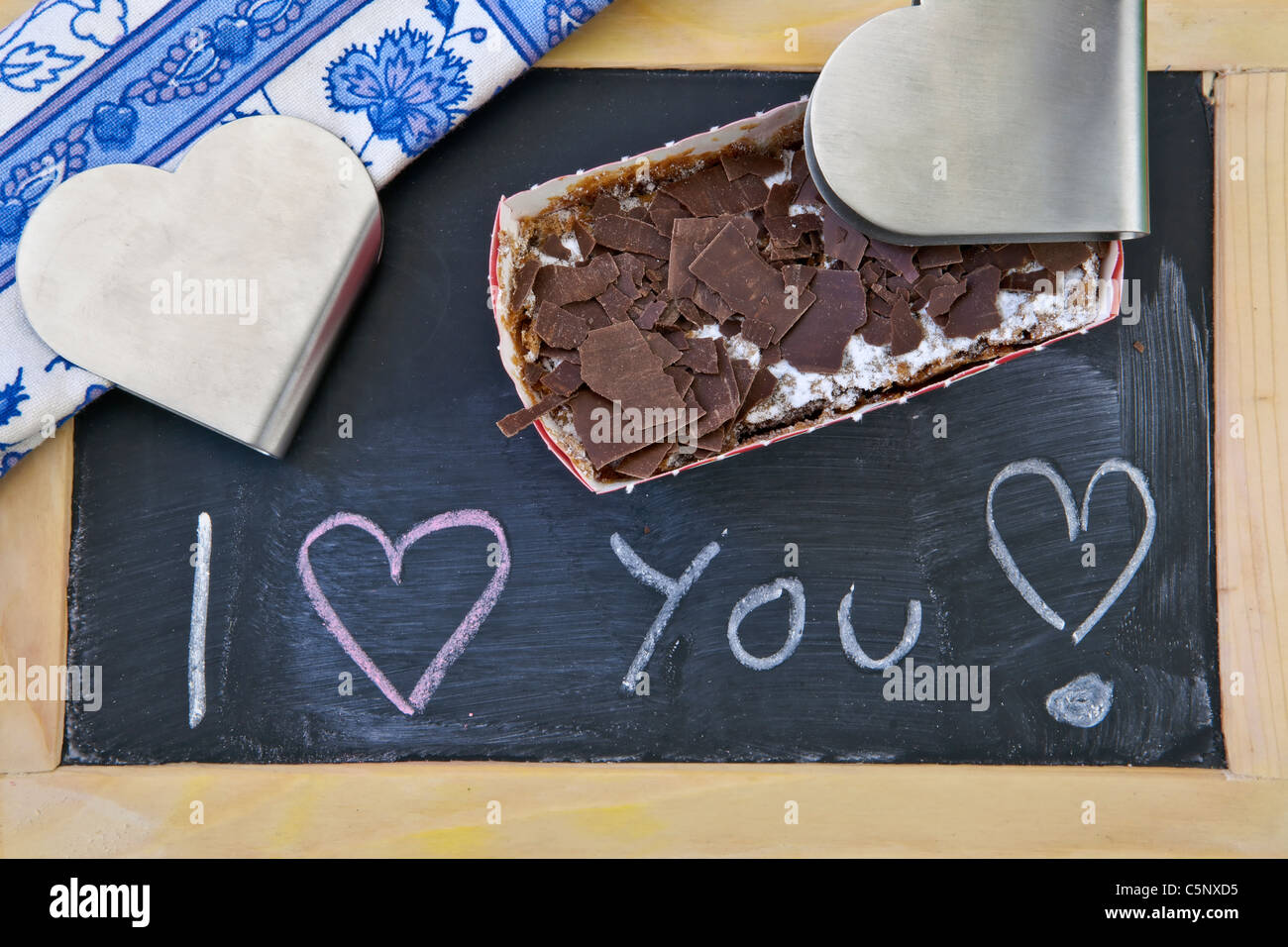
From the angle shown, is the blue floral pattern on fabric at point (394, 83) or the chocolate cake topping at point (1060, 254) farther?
the blue floral pattern on fabric at point (394, 83)

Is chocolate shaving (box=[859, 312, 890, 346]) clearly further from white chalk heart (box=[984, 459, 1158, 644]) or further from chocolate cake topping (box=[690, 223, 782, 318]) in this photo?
white chalk heart (box=[984, 459, 1158, 644])

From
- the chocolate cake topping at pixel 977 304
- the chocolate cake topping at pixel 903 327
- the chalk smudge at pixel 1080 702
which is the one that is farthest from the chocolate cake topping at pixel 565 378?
the chalk smudge at pixel 1080 702

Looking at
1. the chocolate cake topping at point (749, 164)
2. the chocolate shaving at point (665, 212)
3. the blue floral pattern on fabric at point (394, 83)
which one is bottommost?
the chocolate shaving at point (665, 212)

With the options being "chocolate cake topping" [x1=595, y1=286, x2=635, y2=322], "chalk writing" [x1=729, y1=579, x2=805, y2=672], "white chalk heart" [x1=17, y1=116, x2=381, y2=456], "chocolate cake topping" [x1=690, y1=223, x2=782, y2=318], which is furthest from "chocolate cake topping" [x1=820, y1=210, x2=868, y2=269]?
"white chalk heart" [x1=17, y1=116, x2=381, y2=456]

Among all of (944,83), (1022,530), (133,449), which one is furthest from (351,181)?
(1022,530)

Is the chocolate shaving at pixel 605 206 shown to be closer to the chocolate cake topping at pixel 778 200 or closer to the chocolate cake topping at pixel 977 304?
the chocolate cake topping at pixel 778 200
